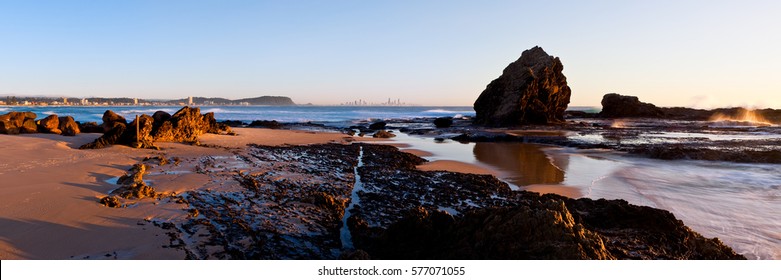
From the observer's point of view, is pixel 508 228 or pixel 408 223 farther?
pixel 408 223

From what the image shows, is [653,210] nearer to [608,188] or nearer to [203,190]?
[608,188]

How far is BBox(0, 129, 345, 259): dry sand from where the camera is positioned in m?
4.39

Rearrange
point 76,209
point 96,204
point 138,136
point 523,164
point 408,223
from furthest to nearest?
point 523,164 < point 138,136 < point 96,204 < point 76,209 < point 408,223

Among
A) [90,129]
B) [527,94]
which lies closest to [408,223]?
[90,129]

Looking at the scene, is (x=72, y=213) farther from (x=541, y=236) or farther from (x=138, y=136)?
(x=138, y=136)

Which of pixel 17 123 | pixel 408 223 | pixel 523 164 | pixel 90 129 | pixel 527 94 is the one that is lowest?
pixel 523 164

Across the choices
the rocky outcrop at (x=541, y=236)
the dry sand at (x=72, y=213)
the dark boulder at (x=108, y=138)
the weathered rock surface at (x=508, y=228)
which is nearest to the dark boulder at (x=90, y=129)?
the dark boulder at (x=108, y=138)

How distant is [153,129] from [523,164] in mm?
13929

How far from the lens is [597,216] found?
21.5ft

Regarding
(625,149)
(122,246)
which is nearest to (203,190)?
(122,246)

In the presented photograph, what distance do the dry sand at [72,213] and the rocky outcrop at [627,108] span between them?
223 ft

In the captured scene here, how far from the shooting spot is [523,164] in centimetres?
1391

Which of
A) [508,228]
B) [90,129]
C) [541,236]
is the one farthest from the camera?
[90,129]
